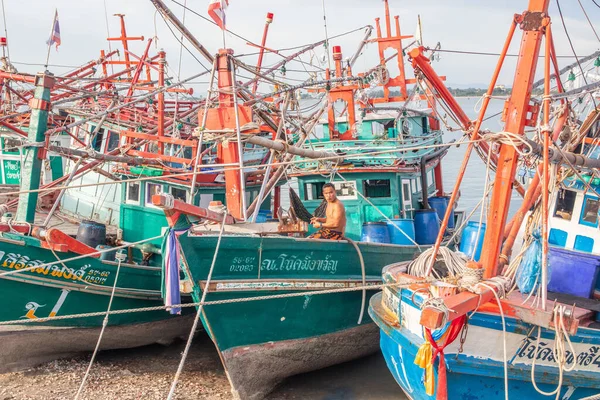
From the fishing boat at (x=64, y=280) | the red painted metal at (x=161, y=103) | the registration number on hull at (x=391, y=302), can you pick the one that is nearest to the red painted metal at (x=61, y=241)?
the fishing boat at (x=64, y=280)

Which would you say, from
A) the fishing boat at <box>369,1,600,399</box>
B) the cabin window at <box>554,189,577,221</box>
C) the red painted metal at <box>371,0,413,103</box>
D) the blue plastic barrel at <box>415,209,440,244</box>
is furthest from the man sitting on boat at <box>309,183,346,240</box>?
the red painted metal at <box>371,0,413,103</box>

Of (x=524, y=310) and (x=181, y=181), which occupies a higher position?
(x=181, y=181)

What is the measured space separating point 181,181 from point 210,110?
10.8 feet

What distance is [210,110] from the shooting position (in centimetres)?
872

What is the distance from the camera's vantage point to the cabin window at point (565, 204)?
8.84 meters

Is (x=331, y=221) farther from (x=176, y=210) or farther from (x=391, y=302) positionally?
(x=176, y=210)

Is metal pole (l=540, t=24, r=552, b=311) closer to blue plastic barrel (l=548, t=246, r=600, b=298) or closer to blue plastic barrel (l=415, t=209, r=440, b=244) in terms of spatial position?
blue plastic barrel (l=548, t=246, r=600, b=298)

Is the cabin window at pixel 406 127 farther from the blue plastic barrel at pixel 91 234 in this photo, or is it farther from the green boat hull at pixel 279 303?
the blue plastic barrel at pixel 91 234

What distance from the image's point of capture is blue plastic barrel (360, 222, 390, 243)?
34.9 feet

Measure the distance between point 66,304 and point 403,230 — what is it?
5480 mm

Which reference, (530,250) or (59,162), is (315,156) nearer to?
(530,250)

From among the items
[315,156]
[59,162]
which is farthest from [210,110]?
[59,162]

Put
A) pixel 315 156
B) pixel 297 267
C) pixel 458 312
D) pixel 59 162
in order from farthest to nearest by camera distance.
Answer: pixel 59 162
pixel 315 156
pixel 297 267
pixel 458 312

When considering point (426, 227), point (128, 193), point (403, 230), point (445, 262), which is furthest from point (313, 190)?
point (445, 262)
